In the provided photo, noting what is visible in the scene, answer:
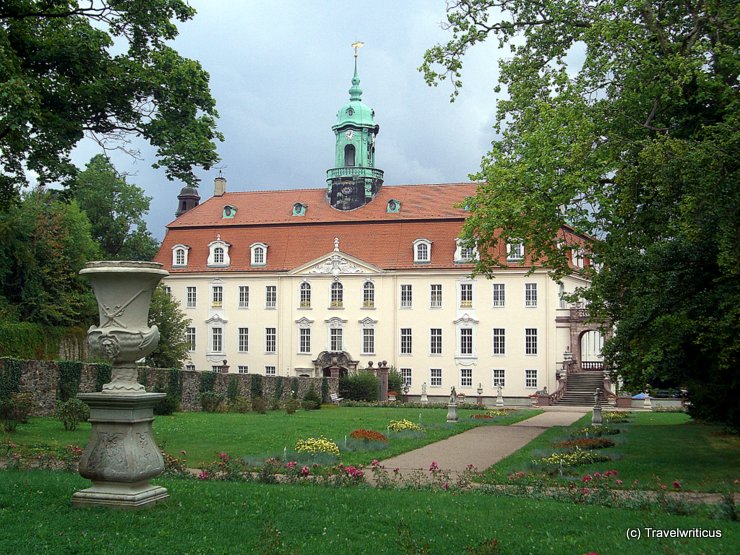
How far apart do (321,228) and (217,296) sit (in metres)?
8.39

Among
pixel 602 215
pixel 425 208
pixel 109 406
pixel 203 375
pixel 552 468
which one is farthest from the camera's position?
pixel 425 208

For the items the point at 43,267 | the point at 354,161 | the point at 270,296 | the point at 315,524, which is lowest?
the point at 315,524

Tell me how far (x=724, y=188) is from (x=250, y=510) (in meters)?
8.67

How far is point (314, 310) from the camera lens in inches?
2098

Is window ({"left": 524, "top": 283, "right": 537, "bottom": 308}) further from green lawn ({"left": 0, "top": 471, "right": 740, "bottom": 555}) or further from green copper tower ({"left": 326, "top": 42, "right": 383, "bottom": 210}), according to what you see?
green lawn ({"left": 0, "top": 471, "right": 740, "bottom": 555})

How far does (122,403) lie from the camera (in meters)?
8.48

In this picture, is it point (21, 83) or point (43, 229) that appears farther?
point (43, 229)

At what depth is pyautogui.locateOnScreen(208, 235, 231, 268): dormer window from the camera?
54.6 meters

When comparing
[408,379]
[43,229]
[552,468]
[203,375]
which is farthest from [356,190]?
[552,468]

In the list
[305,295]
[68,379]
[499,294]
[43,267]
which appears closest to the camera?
[68,379]

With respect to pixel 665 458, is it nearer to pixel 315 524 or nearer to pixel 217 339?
pixel 315 524

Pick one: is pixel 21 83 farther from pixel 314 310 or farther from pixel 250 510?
pixel 314 310

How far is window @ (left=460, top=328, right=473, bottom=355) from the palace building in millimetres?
85

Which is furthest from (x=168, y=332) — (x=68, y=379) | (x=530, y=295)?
(x=68, y=379)
